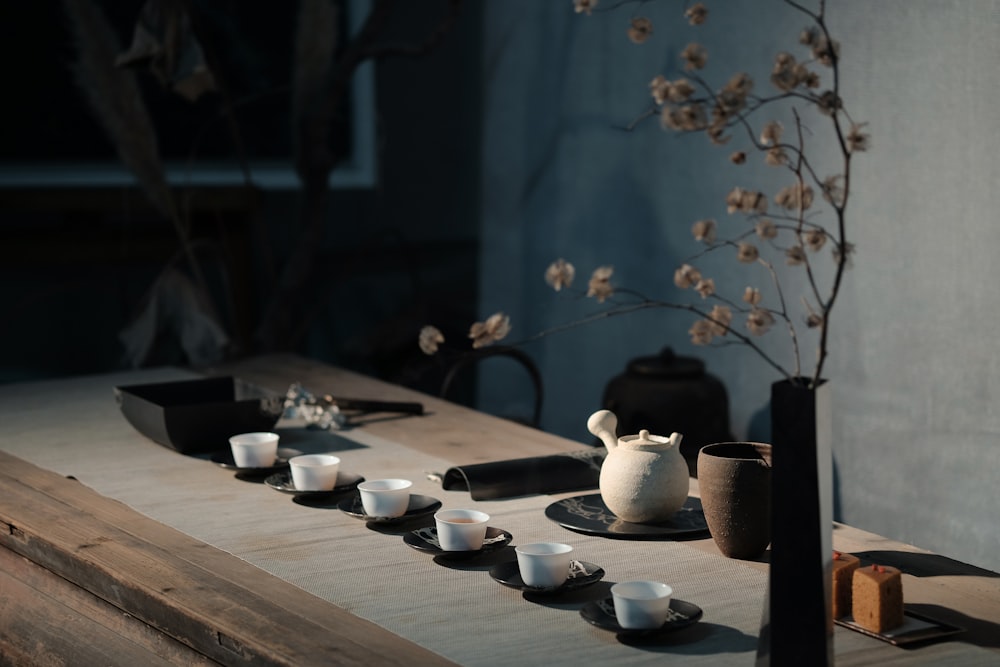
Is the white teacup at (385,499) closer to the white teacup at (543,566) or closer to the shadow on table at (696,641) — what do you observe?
the white teacup at (543,566)

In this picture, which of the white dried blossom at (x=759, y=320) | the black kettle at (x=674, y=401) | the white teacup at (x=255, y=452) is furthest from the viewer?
the black kettle at (x=674, y=401)

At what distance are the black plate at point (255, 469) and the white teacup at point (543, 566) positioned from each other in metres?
0.70

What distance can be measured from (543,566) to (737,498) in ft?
0.90

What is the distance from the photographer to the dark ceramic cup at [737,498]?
1.54 metres

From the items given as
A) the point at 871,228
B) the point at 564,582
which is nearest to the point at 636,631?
the point at 564,582

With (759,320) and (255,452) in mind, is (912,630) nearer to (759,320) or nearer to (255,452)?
(759,320)

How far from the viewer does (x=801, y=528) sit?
3.92 feet

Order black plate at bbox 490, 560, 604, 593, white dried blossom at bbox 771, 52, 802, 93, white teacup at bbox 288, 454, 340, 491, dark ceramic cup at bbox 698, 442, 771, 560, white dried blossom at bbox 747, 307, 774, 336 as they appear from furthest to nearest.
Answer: white teacup at bbox 288, 454, 340, 491 < dark ceramic cup at bbox 698, 442, 771, 560 < black plate at bbox 490, 560, 604, 593 < white dried blossom at bbox 747, 307, 774, 336 < white dried blossom at bbox 771, 52, 802, 93

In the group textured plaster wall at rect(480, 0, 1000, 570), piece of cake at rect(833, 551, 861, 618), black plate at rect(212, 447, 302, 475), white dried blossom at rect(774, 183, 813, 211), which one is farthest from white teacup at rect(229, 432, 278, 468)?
textured plaster wall at rect(480, 0, 1000, 570)

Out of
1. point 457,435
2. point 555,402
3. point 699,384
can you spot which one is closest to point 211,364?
point 457,435

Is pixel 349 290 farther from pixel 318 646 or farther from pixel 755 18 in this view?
pixel 318 646

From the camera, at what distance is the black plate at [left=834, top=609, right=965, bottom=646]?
1306 millimetres

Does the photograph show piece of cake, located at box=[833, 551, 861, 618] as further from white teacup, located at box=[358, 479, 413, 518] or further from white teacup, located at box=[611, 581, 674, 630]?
white teacup, located at box=[358, 479, 413, 518]

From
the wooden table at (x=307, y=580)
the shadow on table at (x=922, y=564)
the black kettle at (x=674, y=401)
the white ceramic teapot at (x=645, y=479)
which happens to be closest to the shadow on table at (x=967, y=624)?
the wooden table at (x=307, y=580)
